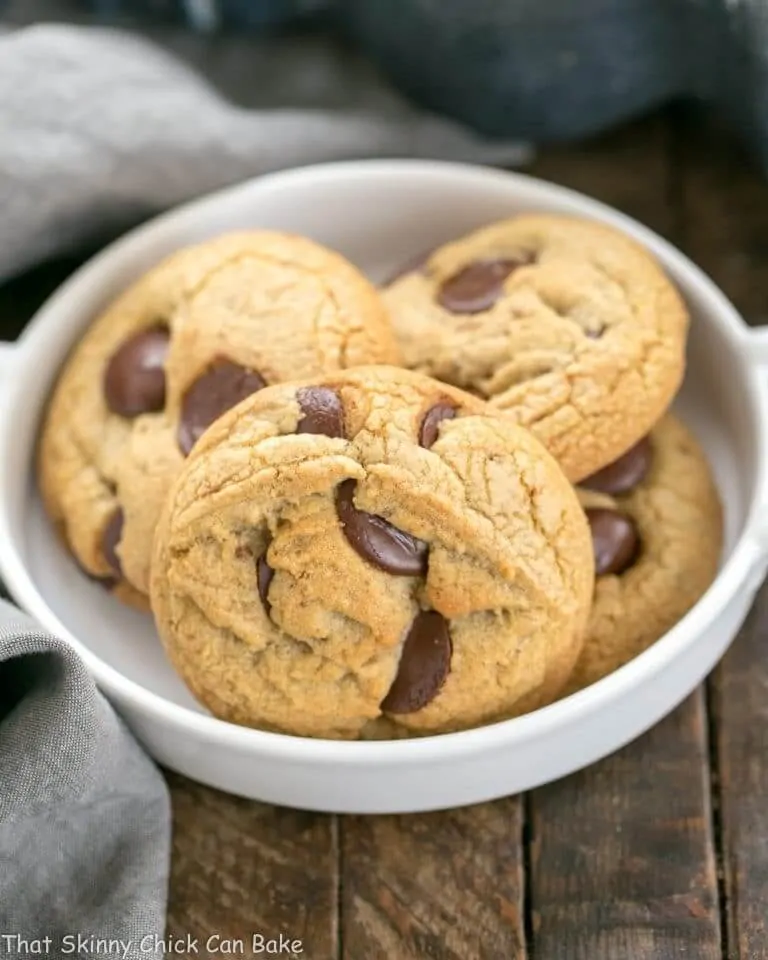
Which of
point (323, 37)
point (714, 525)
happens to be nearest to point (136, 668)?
point (714, 525)

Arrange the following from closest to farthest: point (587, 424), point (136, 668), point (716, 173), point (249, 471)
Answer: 1. point (249, 471)
2. point (587, 424)
3. point (136, 668)
4. point (716, 173)

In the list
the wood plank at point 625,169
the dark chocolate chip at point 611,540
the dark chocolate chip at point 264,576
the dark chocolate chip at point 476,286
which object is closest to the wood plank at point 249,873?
the dark chocolate chip at point 264,576

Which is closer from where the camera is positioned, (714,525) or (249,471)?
(249,471)

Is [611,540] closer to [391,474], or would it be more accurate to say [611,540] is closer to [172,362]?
[391,474]

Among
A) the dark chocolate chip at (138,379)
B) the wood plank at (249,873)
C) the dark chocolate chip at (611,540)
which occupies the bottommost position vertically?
the wood plank at (249,873)

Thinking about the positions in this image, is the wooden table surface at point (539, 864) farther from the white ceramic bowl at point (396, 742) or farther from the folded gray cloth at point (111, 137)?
the folded gray cloth at point (111, 137)

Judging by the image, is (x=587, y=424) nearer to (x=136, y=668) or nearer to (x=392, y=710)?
(x=392, y=710)

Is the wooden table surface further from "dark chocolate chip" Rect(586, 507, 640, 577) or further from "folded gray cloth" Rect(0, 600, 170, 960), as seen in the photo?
"dark chocolate chip" Rect(586, 507, 640, 577)

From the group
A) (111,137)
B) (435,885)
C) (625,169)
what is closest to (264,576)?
(435,885)
